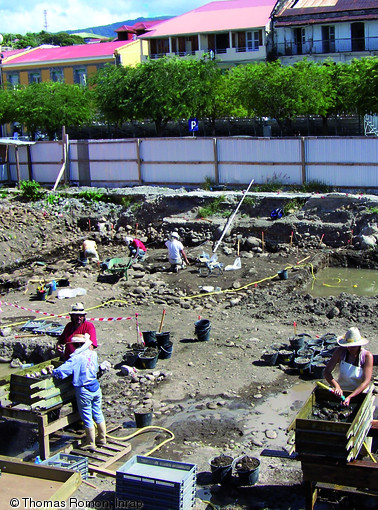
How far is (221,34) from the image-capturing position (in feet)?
164

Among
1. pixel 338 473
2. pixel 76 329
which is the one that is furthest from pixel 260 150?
pixel 338 473

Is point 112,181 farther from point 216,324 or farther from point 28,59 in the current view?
point 28,59

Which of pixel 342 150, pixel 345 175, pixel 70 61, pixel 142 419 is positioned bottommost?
pixel 142 419

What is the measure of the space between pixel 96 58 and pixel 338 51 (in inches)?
821

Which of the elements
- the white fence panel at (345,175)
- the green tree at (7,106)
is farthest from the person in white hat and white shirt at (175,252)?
the green tree at (7,106)

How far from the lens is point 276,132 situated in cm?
3275

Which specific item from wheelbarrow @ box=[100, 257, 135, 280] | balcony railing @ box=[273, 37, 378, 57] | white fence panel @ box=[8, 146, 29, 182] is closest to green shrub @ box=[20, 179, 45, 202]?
white fence panel @ box=[8, 146, 29, 182]

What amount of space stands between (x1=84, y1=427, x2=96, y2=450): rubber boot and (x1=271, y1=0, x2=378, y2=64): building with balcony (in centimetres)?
3751

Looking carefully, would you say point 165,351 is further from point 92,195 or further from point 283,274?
point 92,195

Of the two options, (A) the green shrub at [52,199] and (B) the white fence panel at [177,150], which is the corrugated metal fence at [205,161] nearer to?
(B) the white fence panel at [177,150]

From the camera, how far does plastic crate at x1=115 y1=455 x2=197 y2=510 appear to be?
768cm

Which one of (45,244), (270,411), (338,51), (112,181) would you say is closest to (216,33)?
(338,51)

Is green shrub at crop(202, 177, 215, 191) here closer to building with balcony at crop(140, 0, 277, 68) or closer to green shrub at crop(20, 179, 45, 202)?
green shrub at crop(20, 179, 45, 202)

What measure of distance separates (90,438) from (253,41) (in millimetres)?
43102
